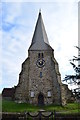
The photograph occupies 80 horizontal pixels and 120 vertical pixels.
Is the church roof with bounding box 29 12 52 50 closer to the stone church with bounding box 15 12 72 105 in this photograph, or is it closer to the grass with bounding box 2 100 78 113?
the stone church with bounding box 15 12 72 105

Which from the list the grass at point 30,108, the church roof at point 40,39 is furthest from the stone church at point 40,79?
the grass at point 30,108

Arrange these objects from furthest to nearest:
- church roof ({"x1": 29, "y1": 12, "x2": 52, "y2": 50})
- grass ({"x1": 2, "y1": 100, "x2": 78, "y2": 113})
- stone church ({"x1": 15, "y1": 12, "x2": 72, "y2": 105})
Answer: church roof ({"x1": 29, "y1": 12, "x2": 52, "y2": 50}) → stone church ({"x1": 15, "y1": 12, "x2": 72, "y2": 105}) → grass ({"x1": 2, "y1": 100, "x2": 78, "y2": 113})

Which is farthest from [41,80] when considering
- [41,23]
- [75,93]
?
[75,93]

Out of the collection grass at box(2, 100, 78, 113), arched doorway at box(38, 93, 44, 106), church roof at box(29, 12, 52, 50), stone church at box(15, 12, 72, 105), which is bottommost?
grass at box(2, 100, 78, 113)

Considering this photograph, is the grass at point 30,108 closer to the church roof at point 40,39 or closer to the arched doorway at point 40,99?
the arched doorway at point 40,99

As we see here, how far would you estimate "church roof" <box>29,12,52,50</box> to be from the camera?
161 feet

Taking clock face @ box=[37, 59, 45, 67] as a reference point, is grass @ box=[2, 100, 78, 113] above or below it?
below

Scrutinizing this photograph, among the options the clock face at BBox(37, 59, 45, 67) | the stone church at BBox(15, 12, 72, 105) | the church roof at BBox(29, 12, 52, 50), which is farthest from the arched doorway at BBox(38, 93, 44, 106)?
the church roof at BBox(29, 12, 52, 50)

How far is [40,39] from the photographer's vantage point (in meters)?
50.2

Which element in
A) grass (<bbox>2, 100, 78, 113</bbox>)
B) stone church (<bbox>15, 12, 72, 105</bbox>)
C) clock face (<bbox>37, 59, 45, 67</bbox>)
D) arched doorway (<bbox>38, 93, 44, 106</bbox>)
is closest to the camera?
grass (<bbox>2, 100, 78, 113</bbox>)

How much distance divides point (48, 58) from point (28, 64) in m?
4.97

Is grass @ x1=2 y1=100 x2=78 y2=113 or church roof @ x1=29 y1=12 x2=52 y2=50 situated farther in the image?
church roof @ x1=29 y1=12 x2=52 y2=50

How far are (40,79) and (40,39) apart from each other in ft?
34.8

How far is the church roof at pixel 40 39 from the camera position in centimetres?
4897
